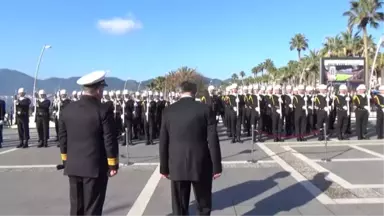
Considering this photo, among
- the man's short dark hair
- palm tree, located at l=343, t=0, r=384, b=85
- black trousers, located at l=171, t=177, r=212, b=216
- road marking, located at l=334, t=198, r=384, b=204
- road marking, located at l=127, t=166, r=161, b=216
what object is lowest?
road marking, located at l=334, t=198, r=384, b=204

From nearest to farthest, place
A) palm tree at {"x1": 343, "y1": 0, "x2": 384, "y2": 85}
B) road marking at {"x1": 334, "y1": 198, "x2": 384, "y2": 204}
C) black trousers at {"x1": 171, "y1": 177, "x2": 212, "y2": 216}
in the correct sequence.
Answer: black trousers at {"x1": 171, "y1": 177, "x2": 212, "y2": 216}, road marking at {"x1": 334, "y1": 198, "x2": 384, "y2": 204}, palm tree at {"x1": 343, "y1": 0, "x2": 384, "y2": 85}

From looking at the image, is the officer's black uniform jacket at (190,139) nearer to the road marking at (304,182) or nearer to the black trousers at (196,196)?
the black trousers at (196,196)

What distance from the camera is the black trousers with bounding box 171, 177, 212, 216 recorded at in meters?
5.22

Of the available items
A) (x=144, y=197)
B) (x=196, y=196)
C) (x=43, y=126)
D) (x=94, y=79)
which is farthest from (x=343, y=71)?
(x=94, y=79)

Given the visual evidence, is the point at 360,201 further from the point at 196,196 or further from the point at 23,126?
the point at 23,126

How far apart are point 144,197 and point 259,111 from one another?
940cm

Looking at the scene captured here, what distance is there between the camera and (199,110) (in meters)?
4.98

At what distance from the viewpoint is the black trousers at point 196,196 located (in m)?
5.22

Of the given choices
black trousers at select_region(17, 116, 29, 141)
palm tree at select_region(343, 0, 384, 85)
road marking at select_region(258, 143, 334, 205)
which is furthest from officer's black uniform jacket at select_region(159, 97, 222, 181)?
palm tree at select_region(343, 0, 384, 85)

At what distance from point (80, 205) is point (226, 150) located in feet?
29.0

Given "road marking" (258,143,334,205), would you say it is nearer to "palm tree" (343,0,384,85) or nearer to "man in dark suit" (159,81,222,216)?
"man in dark suit" (159,81,222,216)

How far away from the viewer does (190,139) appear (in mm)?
5012

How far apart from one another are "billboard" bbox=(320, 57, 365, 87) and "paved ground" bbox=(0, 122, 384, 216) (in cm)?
1657

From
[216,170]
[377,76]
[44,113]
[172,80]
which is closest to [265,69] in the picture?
[377,76]
